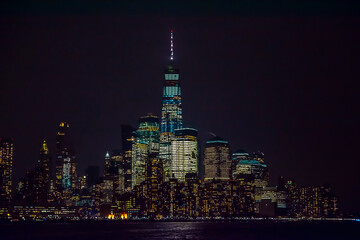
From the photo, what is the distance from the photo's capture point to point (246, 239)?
148m

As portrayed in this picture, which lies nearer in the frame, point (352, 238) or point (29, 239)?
point (29, 239)

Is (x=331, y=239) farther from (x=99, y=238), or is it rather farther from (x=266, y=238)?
(x=99, y=238)

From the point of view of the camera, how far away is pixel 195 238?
146 metres

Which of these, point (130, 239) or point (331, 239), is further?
point (331, 239)

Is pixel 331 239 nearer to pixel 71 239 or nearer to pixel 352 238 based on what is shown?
pixel 352 238

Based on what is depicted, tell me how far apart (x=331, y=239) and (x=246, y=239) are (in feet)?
81.2

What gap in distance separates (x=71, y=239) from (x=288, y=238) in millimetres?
51904

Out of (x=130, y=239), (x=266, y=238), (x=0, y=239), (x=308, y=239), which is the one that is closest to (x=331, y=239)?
(x=308, y=239)

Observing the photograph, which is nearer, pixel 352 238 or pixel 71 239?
pixel 71 239

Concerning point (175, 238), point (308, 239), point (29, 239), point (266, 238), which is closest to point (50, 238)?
point (29, 239)

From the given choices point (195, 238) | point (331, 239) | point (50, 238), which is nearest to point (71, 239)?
point (50, 238)

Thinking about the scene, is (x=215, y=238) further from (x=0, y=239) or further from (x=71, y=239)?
(x=0, y=239)

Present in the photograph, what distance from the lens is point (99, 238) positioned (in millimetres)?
149750

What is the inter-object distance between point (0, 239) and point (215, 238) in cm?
4767
